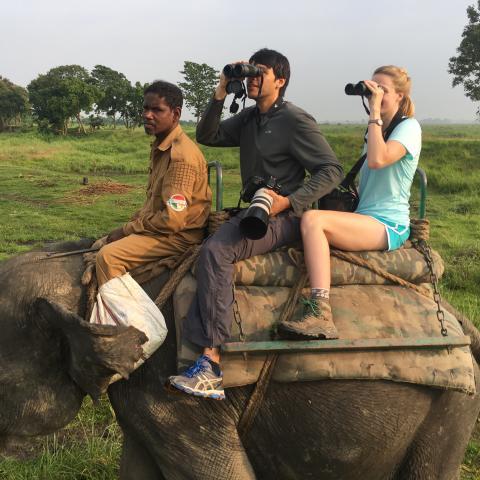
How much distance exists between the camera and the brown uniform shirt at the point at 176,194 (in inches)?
113

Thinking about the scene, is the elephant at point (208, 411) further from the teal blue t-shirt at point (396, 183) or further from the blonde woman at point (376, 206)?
the teal blue t-shirt at point (396, 183)

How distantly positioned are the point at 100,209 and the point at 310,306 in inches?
541

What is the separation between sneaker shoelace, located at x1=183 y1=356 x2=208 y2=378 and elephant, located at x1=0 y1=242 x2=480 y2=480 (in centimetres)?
17

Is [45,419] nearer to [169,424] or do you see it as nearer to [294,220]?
[169,424]

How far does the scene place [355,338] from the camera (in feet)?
8.61

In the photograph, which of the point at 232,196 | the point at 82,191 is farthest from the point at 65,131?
the point at 232,196

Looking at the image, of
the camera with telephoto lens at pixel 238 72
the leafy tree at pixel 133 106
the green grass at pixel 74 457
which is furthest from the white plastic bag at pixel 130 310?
the leafy tree at pixel 133 106

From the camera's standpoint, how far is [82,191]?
1903 cm

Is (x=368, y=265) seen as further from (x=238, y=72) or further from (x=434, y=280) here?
(x=238, y=72)

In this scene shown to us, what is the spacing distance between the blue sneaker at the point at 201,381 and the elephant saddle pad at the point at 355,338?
0.07 metres

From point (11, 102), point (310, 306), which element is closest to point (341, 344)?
point (310, 306)

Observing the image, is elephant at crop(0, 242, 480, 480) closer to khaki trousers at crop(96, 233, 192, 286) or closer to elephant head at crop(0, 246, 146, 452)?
elephant head at crop(0, 246, 146, 452)

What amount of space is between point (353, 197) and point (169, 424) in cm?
154

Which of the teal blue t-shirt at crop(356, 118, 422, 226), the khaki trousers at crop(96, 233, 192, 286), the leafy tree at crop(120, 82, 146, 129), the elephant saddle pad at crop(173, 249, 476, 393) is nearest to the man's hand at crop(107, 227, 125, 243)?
the khaki trousers at crop(96, 233, 192, 286)
